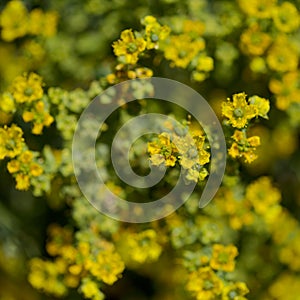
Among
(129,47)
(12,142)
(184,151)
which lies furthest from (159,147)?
(12,142)

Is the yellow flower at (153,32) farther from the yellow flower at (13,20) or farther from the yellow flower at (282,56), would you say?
the yellow flower at (13,20)

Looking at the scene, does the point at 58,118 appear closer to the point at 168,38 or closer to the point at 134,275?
the point at 168,38

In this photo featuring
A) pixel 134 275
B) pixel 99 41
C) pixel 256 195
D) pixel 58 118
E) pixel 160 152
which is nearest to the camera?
pixel 160 152

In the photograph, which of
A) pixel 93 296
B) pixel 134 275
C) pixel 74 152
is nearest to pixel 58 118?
pixel 74 152

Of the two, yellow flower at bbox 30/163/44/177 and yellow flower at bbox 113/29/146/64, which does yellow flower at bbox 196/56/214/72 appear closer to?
yellow flower at bbox 113/29/146/64

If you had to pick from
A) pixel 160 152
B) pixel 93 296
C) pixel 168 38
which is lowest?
pixel 93 296

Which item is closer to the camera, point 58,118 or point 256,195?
point 58,118

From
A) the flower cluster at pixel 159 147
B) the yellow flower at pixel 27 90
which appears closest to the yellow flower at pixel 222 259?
the flower cluster at pixel 159 147

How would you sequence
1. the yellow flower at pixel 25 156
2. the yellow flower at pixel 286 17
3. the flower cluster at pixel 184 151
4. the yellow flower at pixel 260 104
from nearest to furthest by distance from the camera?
the flower cluster at pixel 184 151, the yellow flower at pixel 260 104, the yellow flower at pixel 25 156, the yellow flower at pixel 286 17
